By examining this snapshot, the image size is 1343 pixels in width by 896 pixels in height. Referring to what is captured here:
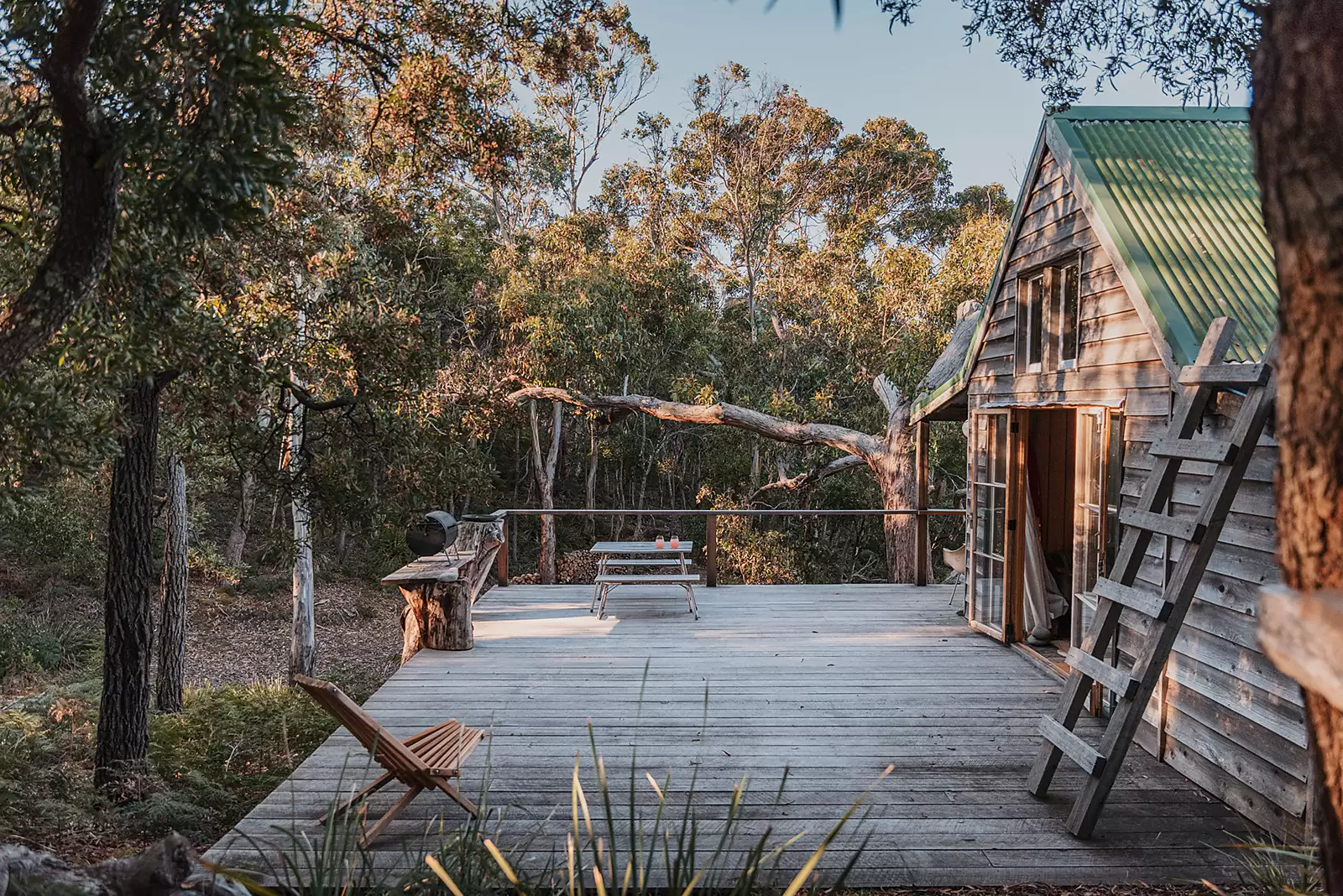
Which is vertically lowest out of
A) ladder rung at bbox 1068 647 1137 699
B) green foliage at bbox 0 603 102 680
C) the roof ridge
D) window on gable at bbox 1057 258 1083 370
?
green foliage at bbox 0 603 102 680

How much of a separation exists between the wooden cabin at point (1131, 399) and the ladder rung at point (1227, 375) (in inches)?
14.2

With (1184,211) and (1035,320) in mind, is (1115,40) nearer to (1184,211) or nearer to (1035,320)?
(1184,211)

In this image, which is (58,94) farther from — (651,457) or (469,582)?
(651,457)

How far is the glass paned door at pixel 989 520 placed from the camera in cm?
713

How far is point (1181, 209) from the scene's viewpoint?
5.57 m

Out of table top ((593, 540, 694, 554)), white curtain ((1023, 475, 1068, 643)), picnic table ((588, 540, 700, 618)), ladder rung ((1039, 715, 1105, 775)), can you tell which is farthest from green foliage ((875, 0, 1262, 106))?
table top ((593, 540, 694, 554))

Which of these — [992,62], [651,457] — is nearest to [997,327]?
[992,62]

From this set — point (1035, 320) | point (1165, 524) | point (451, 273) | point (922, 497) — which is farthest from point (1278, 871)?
point (451, 273)

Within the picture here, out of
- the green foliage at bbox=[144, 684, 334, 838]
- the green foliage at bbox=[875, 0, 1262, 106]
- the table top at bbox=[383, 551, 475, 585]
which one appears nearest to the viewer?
the green foliage at bbox=[875, 0, 1262, 106]

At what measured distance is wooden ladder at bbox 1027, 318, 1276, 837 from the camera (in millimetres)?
3668

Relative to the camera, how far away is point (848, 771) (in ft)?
14.9

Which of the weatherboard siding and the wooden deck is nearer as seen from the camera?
the wooden deck

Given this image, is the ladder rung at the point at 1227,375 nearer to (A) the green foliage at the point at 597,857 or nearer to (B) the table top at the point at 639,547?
(A) the green foliage at the point at 597,857

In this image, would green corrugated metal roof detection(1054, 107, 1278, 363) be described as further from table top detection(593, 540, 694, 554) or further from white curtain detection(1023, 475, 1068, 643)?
table top detection(593, 540, 694, 554)
